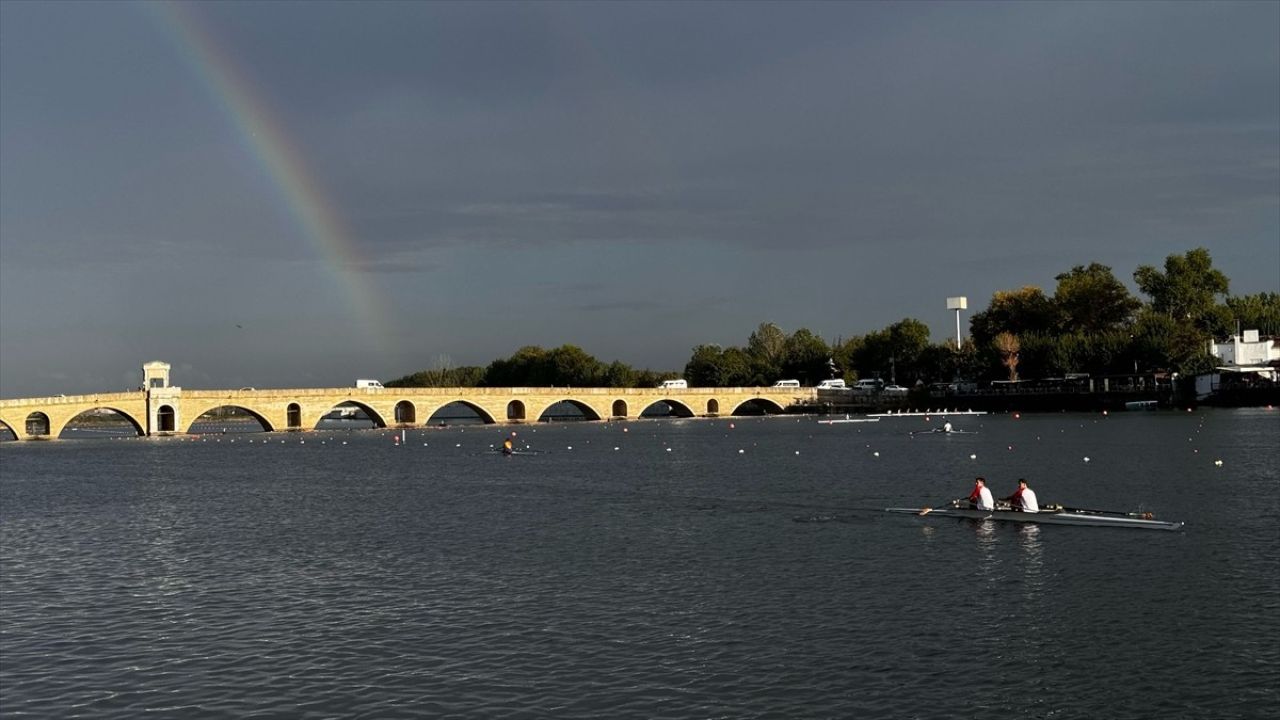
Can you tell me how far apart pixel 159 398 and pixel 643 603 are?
105m

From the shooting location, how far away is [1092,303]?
171875 millimetres

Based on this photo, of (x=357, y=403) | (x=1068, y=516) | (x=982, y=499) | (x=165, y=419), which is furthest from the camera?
(x=357, y=403)

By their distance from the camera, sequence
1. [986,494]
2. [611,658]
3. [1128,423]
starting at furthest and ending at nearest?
[1128,423] → [986,494] → [611,658]

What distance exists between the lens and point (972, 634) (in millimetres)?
23172

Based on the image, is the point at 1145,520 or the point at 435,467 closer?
the point at 1145,520

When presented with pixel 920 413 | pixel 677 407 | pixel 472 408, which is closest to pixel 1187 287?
pixel 920 413

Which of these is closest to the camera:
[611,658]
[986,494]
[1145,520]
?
[611,658]

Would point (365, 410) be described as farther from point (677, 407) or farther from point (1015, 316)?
point (1015, 316)

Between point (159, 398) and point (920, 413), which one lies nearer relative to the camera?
point (159, 398)

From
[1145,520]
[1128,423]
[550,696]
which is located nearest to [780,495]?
[1145,520]

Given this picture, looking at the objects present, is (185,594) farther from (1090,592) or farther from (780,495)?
(780,495)

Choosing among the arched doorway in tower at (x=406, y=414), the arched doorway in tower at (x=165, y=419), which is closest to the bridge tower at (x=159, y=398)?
the arched doorway in tower at (x=165, y=419)

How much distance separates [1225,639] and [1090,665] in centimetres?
341

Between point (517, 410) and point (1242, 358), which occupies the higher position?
point (1242, 358)
